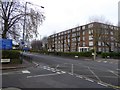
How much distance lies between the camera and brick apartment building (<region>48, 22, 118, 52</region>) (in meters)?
76.3

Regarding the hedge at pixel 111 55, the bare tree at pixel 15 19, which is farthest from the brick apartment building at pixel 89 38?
the bare tree at pixel 15 19

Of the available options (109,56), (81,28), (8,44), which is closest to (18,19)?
(8,44)

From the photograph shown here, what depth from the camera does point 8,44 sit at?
32375 mm

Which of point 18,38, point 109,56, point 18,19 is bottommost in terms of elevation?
point 109,56

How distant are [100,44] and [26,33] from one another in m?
67.2

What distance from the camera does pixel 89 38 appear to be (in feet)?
350

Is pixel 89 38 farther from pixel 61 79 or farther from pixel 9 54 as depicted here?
pixel 61 79

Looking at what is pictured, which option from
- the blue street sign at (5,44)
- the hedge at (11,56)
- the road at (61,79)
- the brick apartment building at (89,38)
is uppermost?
the brick apartment building at (89,38)

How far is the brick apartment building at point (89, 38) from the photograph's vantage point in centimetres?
7626

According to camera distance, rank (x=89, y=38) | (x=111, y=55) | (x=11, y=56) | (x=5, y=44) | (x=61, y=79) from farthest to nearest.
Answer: (x=89, y=38) → (x=111, y=55) → (x=5, y=44) → (x=11, y=56) → (x=61, y=79)

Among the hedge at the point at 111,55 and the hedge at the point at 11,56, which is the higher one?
the hedge at the point at 11,56

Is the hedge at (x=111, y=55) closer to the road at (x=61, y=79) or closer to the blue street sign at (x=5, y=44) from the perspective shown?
the blue street sign at (x=5, y=44)

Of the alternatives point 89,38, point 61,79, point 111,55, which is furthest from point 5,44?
point 89,38

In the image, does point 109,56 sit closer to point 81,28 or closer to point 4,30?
point 4,30
